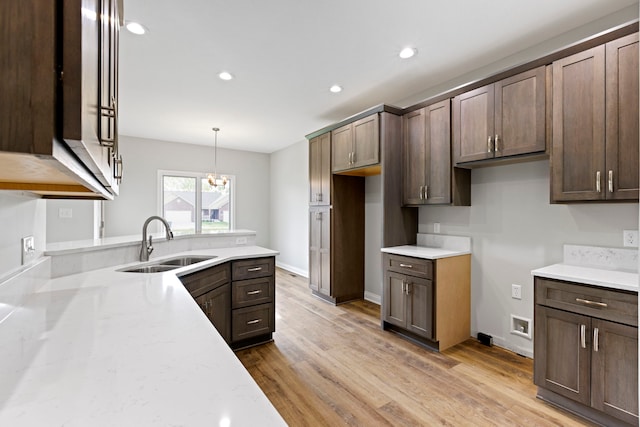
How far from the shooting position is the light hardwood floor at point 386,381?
1.90 m

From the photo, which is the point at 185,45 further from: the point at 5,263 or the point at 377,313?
the point at 377,313

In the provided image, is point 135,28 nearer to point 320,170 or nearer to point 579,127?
point 320,170

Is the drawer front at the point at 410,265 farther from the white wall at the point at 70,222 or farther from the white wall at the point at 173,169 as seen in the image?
the white wall at the point at 173,169

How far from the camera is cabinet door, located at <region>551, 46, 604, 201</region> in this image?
6.52 feet

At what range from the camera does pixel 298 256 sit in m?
6.20

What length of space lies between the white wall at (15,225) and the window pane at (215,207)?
Answer: 504cm

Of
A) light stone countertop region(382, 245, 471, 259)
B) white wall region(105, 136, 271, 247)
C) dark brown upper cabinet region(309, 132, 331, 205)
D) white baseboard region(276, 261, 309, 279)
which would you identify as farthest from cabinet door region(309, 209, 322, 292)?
white wall region(105, 136, 271, 247)

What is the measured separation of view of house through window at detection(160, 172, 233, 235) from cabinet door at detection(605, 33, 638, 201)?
616cm

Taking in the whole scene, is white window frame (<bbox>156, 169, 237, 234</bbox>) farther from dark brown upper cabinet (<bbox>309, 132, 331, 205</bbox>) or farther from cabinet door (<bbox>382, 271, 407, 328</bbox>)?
cabinet door (<bbox>382, 271, 407, 328</bbox>)

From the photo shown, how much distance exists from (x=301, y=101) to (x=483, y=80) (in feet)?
7.14

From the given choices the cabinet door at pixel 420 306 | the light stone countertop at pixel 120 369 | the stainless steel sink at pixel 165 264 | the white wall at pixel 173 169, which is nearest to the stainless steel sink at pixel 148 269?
the stainless steel sink at pixel 165 264

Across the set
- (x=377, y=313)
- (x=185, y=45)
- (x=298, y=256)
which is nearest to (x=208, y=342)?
(x=185, y=45)

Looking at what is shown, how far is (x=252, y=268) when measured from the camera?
2.77m

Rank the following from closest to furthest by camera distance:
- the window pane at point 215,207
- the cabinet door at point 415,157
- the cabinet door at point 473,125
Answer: the cabinet door at point 473,125, the cabinet door at point 415,157, the window pane at point 215,207
